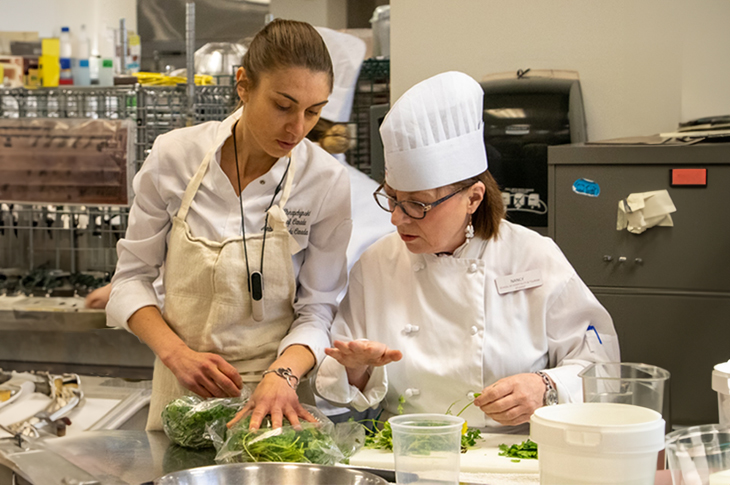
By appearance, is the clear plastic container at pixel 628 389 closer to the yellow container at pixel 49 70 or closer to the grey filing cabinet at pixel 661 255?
the grey filing cabinet at pixel 661 255

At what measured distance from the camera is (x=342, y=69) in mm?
2949

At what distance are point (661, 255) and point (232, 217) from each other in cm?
160

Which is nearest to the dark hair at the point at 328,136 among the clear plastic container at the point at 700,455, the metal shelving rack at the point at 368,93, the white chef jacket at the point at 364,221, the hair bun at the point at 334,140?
the hair bun at the point at 334,140

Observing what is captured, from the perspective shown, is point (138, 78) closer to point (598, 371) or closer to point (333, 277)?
point (333, 277)

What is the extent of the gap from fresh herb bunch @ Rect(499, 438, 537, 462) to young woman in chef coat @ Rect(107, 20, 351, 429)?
0.45 metres

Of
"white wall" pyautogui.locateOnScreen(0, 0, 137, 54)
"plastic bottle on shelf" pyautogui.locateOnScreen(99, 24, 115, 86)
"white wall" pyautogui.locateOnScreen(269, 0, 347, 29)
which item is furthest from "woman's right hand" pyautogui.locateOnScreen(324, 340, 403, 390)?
"white wall" pyautogui.locateOnScreen(0, 0, 137, 54)

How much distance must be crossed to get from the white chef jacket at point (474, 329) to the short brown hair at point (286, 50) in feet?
1.73

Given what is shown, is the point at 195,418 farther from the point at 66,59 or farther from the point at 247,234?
the point at 66,59

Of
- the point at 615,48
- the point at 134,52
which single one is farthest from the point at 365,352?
the point at 134,52

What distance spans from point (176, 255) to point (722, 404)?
1.11 meters

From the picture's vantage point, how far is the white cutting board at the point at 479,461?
1261 mm

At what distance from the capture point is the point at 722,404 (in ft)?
3.49

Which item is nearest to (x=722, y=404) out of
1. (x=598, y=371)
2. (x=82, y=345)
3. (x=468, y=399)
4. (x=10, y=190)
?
(x=598, y=371)

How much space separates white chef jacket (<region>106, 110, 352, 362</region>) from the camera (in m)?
1.62
